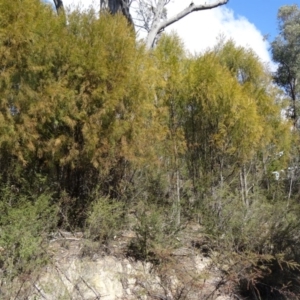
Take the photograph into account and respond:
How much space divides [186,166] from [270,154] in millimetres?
4174

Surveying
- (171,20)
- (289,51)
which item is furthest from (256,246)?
(289,51)

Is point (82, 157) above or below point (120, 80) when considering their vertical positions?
below

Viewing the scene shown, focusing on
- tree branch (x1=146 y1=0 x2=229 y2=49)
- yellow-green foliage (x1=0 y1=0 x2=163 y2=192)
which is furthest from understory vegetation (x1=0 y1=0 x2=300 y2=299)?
tree branch (x1=146 y1=0 x2=229 y2=49)

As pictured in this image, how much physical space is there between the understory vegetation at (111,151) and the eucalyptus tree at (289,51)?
1263 centimetres

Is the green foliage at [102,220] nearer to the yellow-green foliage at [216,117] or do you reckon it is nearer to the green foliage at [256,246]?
the green foliage at [256,246]

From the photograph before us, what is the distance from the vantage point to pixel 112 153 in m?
6.38

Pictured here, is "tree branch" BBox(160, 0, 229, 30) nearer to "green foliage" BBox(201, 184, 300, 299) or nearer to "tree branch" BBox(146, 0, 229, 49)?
"tree branch" BBox(146, 0, 229, 49)

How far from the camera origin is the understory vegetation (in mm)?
5809

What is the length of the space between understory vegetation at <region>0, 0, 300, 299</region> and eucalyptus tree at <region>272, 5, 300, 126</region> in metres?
12.6

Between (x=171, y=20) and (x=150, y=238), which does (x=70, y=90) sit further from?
(x=171, y=20)

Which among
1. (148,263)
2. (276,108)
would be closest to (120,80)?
(148,263)

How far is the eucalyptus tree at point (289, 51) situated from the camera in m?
19.6

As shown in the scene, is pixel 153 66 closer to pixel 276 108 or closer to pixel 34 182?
pixel 34 182

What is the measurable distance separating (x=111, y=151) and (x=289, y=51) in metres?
15.7
